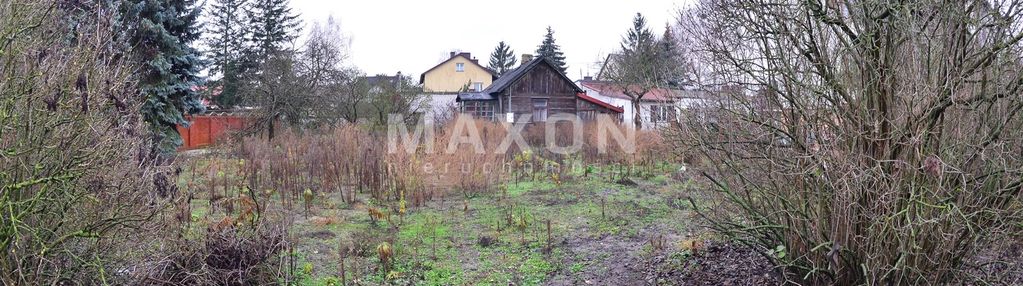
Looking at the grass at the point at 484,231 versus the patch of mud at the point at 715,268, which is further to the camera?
the grass at the point at 484,231

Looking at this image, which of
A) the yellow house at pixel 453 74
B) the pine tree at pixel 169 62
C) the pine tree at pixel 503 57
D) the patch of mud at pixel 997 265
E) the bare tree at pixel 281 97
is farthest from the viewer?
the pine tree at pixel 503 57

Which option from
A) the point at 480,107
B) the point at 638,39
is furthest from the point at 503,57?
the point at 480,107

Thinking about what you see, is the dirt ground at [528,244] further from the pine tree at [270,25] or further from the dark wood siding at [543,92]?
the pine tree at [270,25]

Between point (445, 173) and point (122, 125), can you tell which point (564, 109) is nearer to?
point (445, 173)

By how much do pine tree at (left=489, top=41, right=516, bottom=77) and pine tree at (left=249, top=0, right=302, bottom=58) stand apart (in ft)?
96.1

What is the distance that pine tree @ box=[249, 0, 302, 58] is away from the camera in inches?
1071

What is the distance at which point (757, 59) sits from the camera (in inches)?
138

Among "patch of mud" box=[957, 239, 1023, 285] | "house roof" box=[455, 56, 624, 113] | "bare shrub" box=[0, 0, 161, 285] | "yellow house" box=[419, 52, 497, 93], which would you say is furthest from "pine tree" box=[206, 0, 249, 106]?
"patch of mud" box=[957, 239, 1023, 285]

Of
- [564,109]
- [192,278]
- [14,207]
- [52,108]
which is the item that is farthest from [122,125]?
[564,109]

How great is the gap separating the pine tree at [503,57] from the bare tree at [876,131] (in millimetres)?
52594

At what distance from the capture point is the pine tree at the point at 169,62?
482 inches

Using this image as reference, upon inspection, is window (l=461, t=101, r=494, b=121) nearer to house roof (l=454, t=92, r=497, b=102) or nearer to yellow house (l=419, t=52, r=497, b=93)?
house roof (l=454, t=92, r=497, b=102)

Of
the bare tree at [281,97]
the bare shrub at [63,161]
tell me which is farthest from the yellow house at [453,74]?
the bare shrub at [63,161]

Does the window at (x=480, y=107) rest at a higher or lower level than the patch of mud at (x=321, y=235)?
higher
